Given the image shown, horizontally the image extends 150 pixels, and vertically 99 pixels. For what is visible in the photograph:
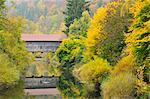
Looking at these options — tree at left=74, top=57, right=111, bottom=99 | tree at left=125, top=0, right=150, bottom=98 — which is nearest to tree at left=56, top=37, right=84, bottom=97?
tree at left=74, top=57, right=111, bottom=99

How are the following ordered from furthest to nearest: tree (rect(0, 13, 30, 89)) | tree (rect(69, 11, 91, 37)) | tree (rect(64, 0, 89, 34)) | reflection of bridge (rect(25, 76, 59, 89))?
tree (rect(64, 0, 89, 34)), tree (rect(69, 11, 91, 37)), reflection of bridge (rect(25, 76, 59, 89)), tree (rect(0, 13, 30, 89))

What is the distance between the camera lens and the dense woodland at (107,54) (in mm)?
21453

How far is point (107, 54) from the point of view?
3225cm

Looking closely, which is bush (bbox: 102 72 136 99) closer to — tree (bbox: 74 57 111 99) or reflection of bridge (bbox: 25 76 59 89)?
tree (bbox: 74 57 111 99)

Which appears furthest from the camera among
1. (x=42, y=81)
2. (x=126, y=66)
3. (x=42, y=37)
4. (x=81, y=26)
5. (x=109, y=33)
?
(x=42, y=37)

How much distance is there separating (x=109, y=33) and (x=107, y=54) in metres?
1.47

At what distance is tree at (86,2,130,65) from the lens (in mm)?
30531

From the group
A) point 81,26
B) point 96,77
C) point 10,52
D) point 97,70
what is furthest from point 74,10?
point 96,77

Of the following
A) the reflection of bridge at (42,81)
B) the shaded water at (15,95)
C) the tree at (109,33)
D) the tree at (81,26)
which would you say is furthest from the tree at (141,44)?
the tree at (81,26)

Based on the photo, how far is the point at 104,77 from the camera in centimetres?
2722

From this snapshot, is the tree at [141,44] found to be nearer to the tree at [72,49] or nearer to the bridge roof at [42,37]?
the tree at [72,49]

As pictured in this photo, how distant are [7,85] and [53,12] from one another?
318 feet

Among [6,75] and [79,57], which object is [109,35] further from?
[79,57]

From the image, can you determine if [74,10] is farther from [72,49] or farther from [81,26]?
[72,49]
